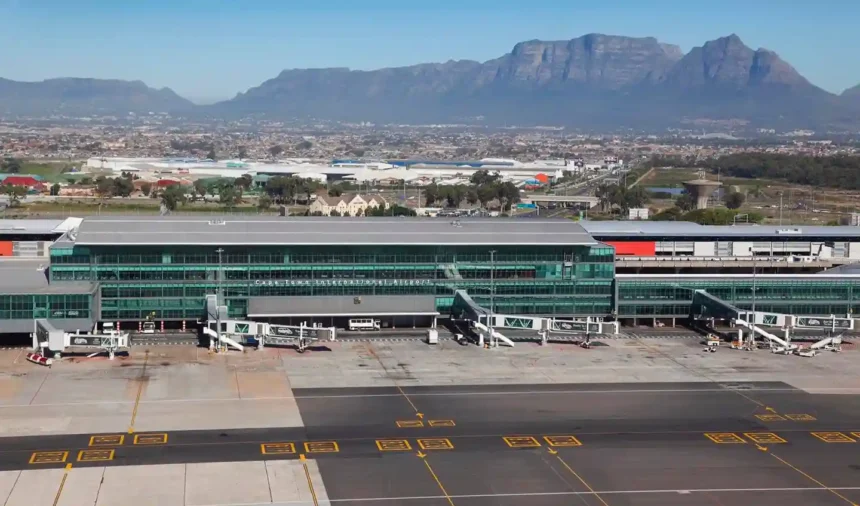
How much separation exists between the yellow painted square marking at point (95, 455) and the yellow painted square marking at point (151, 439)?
1779mm

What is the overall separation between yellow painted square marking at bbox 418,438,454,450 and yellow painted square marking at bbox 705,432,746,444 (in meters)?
12.4

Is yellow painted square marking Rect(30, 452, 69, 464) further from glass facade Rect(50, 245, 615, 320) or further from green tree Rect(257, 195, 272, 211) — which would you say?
green tree Rect(257, 195, 272, 211)

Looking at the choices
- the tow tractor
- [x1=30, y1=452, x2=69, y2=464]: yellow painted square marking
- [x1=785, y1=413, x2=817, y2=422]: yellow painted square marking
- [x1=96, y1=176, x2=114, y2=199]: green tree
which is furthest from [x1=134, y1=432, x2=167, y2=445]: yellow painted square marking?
[x1=96, y1=176, x2=114, y2=199]: green tree

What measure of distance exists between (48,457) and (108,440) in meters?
3.27

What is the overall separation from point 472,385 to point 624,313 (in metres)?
24.6

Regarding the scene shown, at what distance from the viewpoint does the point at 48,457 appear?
50.2m

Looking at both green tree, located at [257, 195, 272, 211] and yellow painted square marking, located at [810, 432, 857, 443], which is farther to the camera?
green tree, located at [257, 195, 272, 211]

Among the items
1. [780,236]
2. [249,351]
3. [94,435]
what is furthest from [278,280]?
[780,236]

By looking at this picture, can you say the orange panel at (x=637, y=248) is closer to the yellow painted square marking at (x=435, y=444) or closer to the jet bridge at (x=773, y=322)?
the jet bridge at (x=773, y=322)

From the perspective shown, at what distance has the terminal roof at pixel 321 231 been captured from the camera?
268 feet

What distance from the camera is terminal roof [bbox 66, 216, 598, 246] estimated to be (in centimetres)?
8181

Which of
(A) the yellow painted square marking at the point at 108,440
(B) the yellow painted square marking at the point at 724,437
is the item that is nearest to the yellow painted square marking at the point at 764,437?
(B) the yellow painted square marking at the point at 724,437

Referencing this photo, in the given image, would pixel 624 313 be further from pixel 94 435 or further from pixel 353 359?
pixel 94 435

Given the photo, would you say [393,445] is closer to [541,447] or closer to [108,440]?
[541,447]
